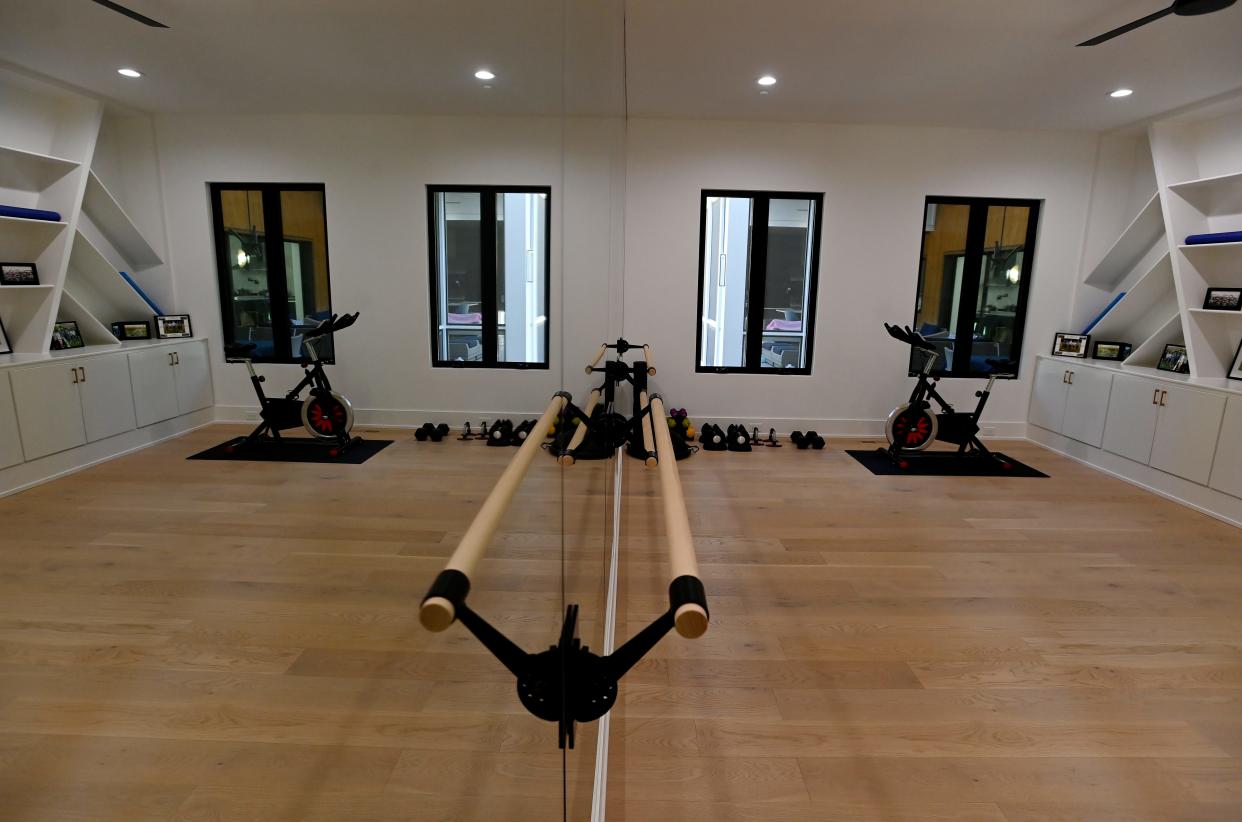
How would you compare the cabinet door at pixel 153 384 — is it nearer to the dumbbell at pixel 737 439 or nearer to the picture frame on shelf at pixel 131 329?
the picture frame on shelf at pixel 131 329

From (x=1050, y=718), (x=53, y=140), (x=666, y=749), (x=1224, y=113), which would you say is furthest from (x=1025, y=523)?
(x=53, y=140)

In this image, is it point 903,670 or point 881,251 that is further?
point 881,251

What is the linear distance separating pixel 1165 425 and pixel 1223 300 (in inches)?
38.7

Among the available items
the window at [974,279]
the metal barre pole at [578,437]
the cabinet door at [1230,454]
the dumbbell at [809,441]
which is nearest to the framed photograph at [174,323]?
the metal barre pole at [578,437]

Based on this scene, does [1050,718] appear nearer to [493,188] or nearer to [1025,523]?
[1025,523]

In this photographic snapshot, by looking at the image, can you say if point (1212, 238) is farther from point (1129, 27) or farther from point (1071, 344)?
point (1129, 27)

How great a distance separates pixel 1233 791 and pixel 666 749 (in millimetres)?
1567

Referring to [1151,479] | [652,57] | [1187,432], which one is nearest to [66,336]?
[652,57]

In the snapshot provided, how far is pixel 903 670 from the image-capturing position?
2207mm

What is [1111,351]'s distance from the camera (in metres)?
5.14

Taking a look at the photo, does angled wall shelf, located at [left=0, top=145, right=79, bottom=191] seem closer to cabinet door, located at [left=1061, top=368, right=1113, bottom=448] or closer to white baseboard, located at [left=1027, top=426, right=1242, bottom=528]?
white baseboard, located at [left=1027, top=426, right=1242, bottom=528]

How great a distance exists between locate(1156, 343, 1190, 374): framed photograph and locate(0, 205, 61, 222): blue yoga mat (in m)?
5.95

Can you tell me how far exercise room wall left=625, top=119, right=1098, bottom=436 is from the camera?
5.10m

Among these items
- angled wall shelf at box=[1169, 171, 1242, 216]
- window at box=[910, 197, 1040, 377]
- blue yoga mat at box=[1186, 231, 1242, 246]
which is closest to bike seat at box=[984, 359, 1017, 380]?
window at box=[910, 197, 1040, 377]
